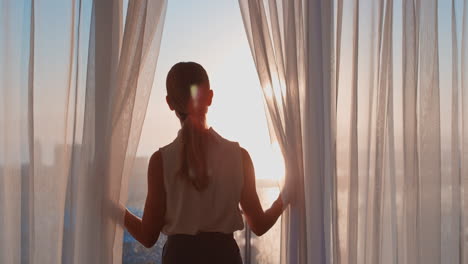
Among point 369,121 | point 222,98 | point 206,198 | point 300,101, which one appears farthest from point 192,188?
point 369,121

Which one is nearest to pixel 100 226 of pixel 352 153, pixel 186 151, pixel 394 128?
pixel 186 151

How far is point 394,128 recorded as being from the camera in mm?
2096

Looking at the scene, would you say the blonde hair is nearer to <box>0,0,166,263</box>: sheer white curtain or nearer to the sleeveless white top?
the sleeveless white top

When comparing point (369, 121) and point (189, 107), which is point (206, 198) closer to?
point (189, 107)

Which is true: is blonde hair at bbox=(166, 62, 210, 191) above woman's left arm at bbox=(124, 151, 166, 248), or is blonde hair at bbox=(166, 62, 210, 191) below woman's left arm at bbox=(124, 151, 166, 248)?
above

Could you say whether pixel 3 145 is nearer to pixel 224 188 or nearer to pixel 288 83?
pixel 224 188

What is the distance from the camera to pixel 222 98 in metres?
1.97

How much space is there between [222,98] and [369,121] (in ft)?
1.82

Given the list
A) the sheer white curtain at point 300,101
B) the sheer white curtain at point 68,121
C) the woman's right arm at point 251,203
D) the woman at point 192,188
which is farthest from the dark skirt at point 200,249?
the sheer white curtain at point 300,101

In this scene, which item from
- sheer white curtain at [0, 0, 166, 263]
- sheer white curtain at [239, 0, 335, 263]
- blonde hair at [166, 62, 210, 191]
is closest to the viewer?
blonde hair at [166, 62, 210, 191]

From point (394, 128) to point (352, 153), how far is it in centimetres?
23

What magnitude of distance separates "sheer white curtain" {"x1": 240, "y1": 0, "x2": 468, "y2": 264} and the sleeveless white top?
0.85ft

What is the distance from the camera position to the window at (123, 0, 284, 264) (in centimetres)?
193

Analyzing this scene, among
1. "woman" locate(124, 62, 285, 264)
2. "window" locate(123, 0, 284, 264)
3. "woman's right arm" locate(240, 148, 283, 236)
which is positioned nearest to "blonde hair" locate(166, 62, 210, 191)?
"woman" locate(124, 62, 285, 264)
